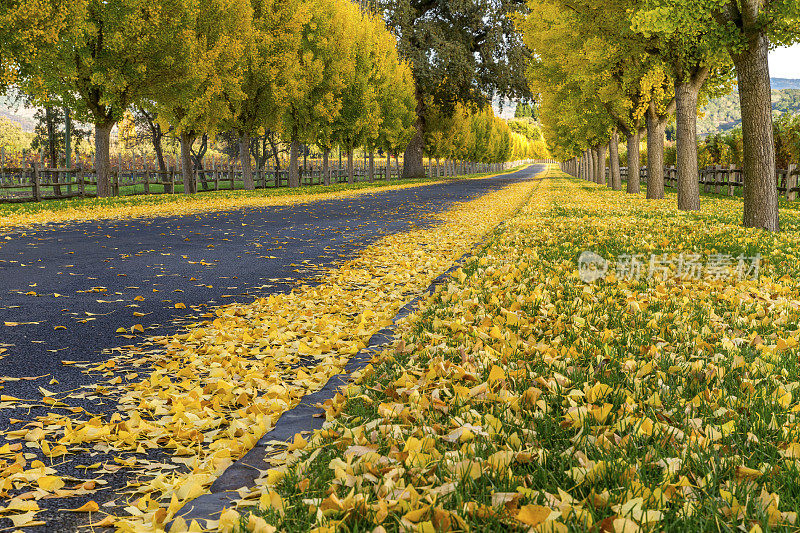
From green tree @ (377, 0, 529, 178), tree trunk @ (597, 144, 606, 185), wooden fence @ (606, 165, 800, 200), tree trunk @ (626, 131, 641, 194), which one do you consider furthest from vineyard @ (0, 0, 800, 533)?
green tree @ (377, 0, 529, 178)

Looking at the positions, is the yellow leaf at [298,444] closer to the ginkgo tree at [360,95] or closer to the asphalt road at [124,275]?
the asphalt road at [124,275]

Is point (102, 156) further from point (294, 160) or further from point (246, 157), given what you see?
point (294, 160)

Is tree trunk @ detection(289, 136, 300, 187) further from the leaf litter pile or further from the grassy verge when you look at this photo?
the leaf litter pile

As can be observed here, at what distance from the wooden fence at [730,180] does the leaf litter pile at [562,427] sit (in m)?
16.4

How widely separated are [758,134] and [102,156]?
2154cm

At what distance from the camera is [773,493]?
2.09 m

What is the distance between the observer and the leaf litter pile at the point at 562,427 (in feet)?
6.77

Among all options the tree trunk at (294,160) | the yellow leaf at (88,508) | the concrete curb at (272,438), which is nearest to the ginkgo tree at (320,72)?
the tree trunk at (294,160)

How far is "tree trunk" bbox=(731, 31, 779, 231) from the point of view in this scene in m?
10.1

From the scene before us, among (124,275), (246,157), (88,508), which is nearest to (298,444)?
(88,508)

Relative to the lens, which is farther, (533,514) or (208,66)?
(208,66)

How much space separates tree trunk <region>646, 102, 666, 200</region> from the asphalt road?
32.7 ft

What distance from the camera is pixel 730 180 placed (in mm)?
22875

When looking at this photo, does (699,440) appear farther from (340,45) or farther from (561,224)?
(340,45)
